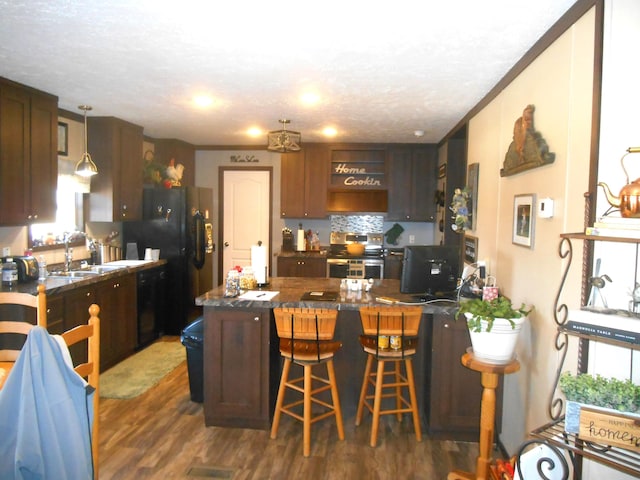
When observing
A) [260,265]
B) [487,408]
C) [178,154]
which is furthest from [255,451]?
[178,154]

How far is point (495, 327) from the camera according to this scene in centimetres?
229

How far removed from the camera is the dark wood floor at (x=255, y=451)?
8.80ft

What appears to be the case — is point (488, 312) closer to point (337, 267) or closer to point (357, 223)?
point (337, 267)

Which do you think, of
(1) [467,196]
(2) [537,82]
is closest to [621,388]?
(2) [537,82]

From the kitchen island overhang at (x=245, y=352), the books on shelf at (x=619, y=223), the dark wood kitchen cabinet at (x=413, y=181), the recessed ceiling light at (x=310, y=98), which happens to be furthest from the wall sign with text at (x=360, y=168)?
the books on shelf at (x=619, y=223)

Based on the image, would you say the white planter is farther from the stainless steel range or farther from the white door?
the white door

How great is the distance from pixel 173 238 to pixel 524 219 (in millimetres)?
3952

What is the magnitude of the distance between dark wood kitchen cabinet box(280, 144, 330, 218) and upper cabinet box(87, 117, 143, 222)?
7.04ft

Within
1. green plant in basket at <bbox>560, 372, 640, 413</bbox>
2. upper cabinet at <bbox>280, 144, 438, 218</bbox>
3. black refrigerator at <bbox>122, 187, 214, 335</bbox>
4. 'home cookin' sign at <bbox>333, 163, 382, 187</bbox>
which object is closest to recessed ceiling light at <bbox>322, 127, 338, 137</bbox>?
upper cabinet at <bbox>280, 144, 438, 218</bbox>

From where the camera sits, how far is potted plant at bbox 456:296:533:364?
228 cm

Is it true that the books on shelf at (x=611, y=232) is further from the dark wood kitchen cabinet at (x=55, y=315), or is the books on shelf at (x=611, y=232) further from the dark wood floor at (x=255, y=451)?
the dark wood kitchen cabinet at (x=55, y=315)

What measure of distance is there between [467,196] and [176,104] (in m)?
2.79

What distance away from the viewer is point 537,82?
2.60 meters

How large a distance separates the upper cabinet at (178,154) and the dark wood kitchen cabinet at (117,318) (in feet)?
7.09
